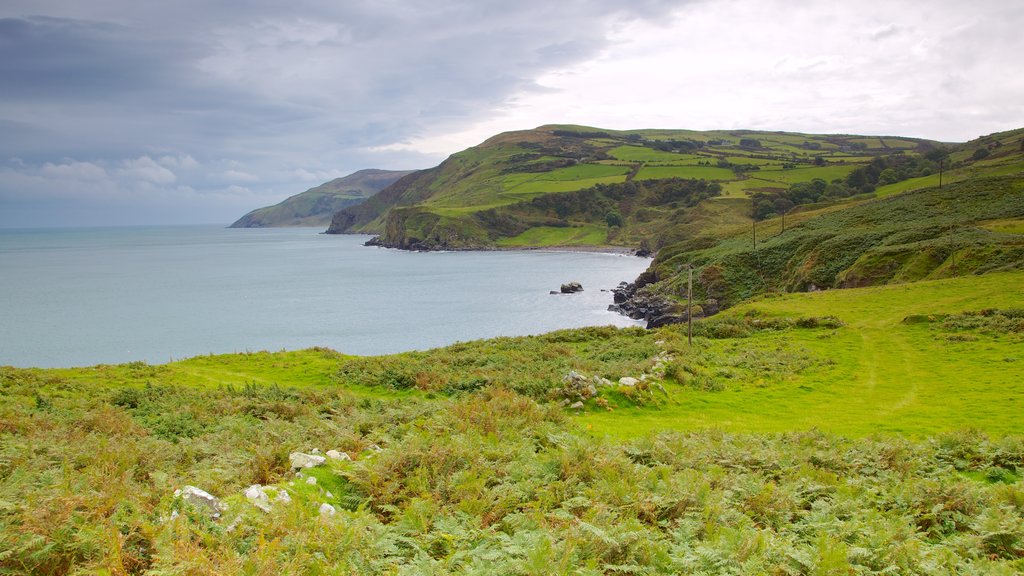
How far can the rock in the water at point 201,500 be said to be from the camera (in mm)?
7453

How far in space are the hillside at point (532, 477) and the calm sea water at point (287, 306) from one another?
4575 cm

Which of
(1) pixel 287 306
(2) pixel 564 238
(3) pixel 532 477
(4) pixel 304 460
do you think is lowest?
(1) pixel 287 306

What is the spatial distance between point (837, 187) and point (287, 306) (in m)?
148

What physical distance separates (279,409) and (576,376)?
35.1 ft

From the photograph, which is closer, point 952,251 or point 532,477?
point 532,477

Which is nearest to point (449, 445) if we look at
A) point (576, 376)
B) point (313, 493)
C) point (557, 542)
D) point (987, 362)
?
point (313, 493)

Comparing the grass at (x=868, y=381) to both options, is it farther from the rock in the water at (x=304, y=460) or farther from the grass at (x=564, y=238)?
the grass at (x=564, y=238)

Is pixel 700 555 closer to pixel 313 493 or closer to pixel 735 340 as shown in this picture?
pixel 313 493

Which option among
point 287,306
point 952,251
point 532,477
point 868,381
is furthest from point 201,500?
point 287,306

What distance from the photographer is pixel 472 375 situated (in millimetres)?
24891

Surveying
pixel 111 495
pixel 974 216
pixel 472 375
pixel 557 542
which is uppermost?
pixel 974 216

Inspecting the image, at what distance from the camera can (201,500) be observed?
7602 mm

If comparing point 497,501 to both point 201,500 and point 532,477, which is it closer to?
point 532,477

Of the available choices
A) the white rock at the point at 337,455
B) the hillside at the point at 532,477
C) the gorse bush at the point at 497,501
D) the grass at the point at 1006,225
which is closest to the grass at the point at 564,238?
the grass at the point at 1006,225
